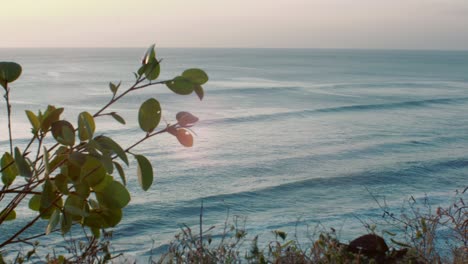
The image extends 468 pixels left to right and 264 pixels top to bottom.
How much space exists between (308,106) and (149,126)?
36455mm

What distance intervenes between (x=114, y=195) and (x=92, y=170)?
102 millimetres

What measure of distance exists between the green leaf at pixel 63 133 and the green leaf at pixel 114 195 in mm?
138

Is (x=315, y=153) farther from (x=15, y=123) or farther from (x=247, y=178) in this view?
(x=15, y=123)

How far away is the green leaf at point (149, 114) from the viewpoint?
59.3 inches

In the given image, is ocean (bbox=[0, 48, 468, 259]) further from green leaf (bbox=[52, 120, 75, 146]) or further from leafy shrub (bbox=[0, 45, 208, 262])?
green leaf (bbox=[52, 120, 75, 146])

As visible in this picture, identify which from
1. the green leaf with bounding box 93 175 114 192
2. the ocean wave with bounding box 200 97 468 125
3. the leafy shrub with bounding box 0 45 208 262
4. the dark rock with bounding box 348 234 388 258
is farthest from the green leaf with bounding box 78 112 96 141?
the ocean wave with bounding box 200 97 468 125

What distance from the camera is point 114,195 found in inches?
56.4

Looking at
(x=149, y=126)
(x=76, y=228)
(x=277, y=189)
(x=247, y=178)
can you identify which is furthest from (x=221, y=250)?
(x=247, y=178)

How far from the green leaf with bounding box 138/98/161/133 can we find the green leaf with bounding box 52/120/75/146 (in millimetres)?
179

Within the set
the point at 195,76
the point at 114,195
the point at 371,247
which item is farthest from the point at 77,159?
the point at 371,247

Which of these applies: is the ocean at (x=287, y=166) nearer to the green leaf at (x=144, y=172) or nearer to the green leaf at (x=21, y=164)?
the green leaf at (x=144, y=172)

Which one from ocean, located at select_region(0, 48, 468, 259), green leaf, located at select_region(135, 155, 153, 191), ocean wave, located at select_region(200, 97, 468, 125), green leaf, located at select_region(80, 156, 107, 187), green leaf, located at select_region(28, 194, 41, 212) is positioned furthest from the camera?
ocean wave, located at select_region(200, 97, 468, 125)

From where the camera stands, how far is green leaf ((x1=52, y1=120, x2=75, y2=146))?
52.5 inches

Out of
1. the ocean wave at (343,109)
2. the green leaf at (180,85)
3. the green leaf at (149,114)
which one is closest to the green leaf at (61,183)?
the green leaf at (149,114)
